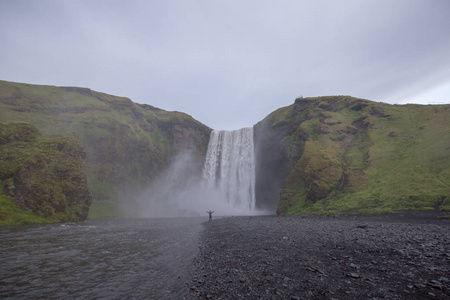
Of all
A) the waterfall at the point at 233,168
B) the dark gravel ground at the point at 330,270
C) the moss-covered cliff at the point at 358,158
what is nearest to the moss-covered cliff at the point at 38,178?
the dark gravel ground at the point at 330,270

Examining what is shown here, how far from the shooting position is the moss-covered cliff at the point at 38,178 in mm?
26875

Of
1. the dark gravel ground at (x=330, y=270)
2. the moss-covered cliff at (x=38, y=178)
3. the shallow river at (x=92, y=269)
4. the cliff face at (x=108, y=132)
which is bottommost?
the shallow river at (x=92, y=269)

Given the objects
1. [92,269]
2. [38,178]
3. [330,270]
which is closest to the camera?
[330,270]

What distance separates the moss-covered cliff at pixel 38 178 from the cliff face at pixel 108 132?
1279 cm

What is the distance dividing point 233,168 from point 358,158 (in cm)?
3801

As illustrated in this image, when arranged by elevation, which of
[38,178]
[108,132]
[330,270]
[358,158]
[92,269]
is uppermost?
[108,132]

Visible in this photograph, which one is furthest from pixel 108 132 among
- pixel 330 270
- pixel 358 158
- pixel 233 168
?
pixel 330 270

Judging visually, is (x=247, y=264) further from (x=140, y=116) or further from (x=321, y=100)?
(x=140, y=116)

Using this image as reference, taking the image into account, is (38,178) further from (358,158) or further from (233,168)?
(358,158)

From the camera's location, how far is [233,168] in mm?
68812

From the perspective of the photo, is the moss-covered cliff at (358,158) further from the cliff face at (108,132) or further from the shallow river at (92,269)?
the cliff face at (108,132)

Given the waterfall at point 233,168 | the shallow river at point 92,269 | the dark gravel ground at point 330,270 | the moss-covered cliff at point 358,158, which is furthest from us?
the waterfall at point 233,168

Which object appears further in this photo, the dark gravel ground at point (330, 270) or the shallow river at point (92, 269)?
the shallow river at point (92, 269)

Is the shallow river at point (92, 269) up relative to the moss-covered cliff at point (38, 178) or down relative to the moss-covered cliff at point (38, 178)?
down
